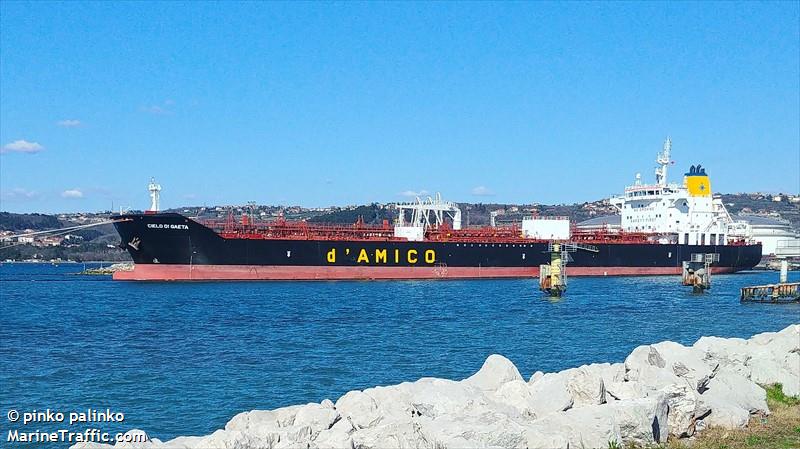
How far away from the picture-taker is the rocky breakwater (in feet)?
23.9

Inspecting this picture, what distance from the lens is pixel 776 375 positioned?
1149cm

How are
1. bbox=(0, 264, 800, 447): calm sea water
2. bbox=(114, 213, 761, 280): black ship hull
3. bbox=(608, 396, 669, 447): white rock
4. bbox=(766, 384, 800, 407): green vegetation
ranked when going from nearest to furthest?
bbox=(608, 396, 669, 447): white rock, bbox=(766, 384, 800, 407): green vegetation, bbox=(0, 264, 800, 447): calm sea water, bbox=(114, 213, 761, 280): black ship hull

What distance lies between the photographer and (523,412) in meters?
8.64

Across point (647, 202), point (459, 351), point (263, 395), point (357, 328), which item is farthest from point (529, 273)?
point (263, 395)

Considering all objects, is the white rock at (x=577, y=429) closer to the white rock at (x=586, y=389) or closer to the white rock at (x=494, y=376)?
the white rock at (x=586, y=389)

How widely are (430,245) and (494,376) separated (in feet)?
119

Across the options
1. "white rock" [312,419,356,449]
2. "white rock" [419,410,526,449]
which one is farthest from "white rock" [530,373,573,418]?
"white rock" [312,419,356,449]

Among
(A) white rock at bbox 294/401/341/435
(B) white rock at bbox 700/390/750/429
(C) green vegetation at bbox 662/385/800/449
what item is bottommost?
(C) green vegetation at bbox 662/385/800/449

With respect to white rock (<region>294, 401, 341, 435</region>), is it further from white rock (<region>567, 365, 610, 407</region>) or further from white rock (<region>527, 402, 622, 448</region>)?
white rock (<region>567, 365, 610, 407</region>)

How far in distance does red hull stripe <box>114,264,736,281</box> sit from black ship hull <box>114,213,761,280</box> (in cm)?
5

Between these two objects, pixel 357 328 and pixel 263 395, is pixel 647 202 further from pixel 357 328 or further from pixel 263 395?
pixel 263 395

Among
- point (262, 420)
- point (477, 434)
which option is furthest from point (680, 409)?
point (262, 420)

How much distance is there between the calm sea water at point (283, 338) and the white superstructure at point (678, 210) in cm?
1800

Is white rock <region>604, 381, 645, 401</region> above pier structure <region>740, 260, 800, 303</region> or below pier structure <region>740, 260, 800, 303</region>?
above
